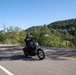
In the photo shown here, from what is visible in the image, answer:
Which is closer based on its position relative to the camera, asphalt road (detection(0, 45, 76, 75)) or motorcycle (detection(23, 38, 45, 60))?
asphalt road (detection(0, 45, 76, 75))

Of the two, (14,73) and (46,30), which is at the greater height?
(46,30)

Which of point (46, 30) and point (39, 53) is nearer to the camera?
point (39, 53)

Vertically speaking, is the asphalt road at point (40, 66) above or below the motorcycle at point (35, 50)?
below

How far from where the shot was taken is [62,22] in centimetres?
17988

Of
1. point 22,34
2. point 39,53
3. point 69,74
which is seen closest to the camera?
point 69,74

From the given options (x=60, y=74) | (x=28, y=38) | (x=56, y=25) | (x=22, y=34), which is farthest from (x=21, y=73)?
(x=56, y=25)

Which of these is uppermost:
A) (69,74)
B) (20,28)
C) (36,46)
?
(20,28)

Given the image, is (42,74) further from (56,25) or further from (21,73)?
(56,25)

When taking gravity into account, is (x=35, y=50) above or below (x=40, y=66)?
above

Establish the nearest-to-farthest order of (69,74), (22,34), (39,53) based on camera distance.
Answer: (69,74), (39,53), (22,34)

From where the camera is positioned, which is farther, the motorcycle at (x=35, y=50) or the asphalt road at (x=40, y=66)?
the motorcycle at (x=35, y=50)

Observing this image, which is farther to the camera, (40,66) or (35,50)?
(35,50)

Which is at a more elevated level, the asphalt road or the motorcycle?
the motorcycle

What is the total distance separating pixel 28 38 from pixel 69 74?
20.3ft
